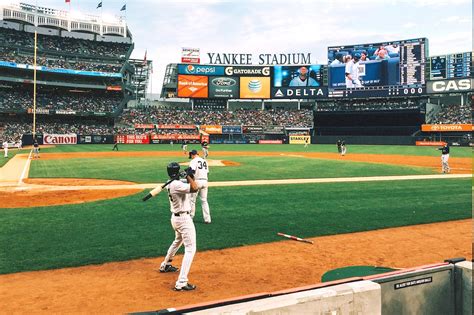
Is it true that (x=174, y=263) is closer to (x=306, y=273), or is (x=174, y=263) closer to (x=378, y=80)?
(x=306, y=273)

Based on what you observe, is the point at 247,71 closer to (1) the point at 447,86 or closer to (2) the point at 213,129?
(2) the point at 213,129

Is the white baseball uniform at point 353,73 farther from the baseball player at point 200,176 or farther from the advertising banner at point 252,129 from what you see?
the baseball player at point 200,176

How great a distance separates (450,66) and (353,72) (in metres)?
14.9

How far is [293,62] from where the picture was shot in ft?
241

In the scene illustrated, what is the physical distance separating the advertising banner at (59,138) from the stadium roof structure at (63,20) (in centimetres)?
2629

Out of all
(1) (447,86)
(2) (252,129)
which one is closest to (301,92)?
(2) (252,129)

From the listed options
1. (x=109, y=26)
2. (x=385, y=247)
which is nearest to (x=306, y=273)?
(x=385, y=247)

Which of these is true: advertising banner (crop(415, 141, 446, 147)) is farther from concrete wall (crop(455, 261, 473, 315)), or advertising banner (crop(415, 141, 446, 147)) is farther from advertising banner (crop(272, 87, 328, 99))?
concrete wall (crop(455, 261, 473, 315))

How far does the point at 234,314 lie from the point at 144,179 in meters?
17.0

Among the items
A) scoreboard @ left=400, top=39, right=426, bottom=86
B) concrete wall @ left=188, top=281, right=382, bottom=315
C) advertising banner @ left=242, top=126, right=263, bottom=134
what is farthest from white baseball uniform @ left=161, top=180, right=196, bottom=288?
advertising banner @ left=242, top=126, right=263, bottom=134

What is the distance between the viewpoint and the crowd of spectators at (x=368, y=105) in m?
63.7

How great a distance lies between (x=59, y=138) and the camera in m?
60.4

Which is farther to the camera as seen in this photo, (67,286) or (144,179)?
(144,179)

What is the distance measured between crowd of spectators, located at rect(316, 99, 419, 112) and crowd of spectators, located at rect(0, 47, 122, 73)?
42.6m
